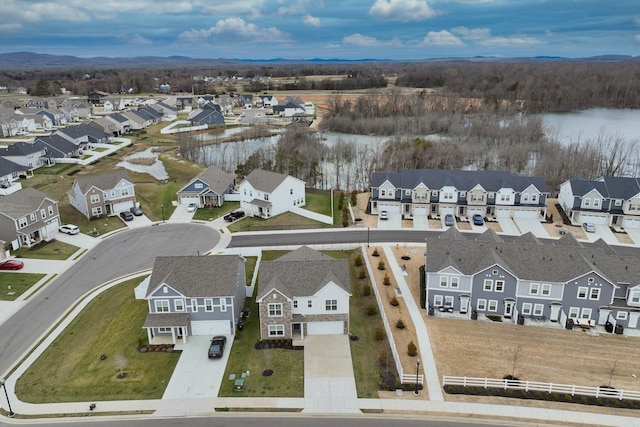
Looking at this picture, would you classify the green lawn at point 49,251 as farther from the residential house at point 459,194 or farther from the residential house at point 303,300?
the residential house at point 459,194

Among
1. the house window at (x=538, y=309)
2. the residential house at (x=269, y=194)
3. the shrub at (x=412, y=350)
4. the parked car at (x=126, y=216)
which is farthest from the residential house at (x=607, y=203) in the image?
the parked car at (x=126, y=216)

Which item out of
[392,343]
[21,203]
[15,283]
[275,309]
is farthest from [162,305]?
[21,203]

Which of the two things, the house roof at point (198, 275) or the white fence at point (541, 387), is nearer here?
the white fence at point (541, 387)

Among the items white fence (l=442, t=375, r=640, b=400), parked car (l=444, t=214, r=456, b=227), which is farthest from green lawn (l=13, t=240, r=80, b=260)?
parked car (l=444, t=214, r=456, b=227)

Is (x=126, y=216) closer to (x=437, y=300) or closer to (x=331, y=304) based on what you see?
(x=331, y=304)

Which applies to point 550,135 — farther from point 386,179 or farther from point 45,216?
point 45,216
